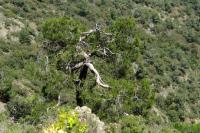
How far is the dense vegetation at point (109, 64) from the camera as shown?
1875cm

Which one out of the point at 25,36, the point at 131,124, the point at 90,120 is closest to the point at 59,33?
the point at 131,124

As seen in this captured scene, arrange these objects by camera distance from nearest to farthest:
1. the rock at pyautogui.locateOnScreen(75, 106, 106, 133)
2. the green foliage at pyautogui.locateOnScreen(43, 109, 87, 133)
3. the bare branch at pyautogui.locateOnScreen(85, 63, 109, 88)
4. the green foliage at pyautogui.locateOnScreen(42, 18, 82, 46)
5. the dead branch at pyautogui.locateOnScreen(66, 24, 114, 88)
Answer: the green foliage at pyautogui.locateOnScreen(43, 109, 87, 133), the rock at pyautogui.locateOnScreen(75, 106, 106, 133), the bare branch at pyautogui.locateOnScreen(85, 63, 109, 88), the dead branch at pyautogui.locateOnScreen(66, 24, 114, 88), the green foliage at pyautogui.locateOnScreen(42, 18, 82, 46)

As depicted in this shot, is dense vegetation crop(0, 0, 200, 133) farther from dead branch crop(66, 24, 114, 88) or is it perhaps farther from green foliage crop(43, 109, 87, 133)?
dead branch crop(66, 24, 114, 88)

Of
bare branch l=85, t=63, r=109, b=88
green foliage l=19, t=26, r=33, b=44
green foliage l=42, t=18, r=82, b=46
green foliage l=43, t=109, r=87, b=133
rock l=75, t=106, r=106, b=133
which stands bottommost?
green foliage l=19, t=26, r=33, b=44

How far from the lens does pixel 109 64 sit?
19.8m

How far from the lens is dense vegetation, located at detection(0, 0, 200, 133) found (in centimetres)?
1875

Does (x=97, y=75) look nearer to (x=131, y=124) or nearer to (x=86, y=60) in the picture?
(x=86, y=60)

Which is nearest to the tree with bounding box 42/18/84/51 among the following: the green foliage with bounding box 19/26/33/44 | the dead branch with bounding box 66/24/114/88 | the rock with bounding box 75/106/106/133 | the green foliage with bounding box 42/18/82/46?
the green foliage with bounding box 42/18/82/46

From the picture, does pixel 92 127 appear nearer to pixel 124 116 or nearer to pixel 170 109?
pixel 124 116

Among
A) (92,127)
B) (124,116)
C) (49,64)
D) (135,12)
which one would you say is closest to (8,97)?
(49,64)

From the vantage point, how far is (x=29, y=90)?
33.2 m

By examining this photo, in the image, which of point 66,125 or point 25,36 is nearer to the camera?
point 66,125

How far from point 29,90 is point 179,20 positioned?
34943 mm

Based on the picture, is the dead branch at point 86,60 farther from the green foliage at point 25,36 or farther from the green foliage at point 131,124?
the green foliage at point 25,36
